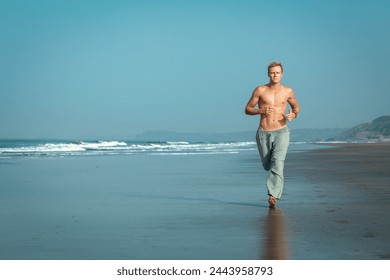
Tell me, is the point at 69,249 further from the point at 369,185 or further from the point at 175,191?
the point at 369,185

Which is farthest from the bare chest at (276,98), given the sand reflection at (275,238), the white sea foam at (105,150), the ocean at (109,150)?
the white sea foam at (105,150)

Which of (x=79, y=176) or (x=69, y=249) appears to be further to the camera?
(x=79, y=176)

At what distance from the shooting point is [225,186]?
41.7 feet

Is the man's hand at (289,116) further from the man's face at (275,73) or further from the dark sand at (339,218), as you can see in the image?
the dark sand at (339,218)

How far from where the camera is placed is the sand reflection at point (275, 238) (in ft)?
18.8

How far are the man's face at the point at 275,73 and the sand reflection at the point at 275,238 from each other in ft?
6.38

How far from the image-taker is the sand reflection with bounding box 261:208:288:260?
573 centimetres

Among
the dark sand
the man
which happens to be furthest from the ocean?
the man

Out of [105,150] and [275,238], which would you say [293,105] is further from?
[105,150]

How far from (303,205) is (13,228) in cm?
395

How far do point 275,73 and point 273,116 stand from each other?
24.0 inches
